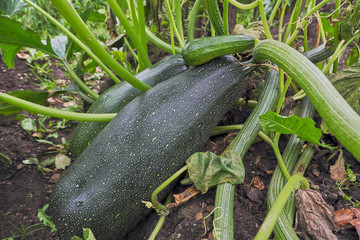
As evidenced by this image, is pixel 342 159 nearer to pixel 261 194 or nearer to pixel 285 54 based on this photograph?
pixel 261 194

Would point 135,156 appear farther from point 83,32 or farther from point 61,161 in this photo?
point 61,161

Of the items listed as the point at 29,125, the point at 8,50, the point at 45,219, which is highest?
the point at 8,50

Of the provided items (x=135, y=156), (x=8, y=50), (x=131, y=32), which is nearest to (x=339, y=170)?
(x=135, y=156)

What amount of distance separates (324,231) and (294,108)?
67cm

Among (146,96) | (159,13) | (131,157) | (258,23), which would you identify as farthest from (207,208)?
(159,13)

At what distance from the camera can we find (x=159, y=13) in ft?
6.31

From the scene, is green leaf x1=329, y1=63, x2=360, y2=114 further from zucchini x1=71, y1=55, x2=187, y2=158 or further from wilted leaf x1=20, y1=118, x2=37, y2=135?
wilted leaf x1=20, y1=118, x2=37, y2=135

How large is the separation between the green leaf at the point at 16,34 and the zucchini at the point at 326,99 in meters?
1.30

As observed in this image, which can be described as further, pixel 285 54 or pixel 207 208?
pixel 207 208

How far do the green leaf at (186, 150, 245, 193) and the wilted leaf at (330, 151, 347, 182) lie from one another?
42cm

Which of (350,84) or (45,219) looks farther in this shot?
(45,219)

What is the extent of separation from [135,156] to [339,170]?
2.90 ft

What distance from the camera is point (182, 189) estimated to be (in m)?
1.27

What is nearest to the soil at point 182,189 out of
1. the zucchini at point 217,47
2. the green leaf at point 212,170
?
the green leaf at point 212,170
